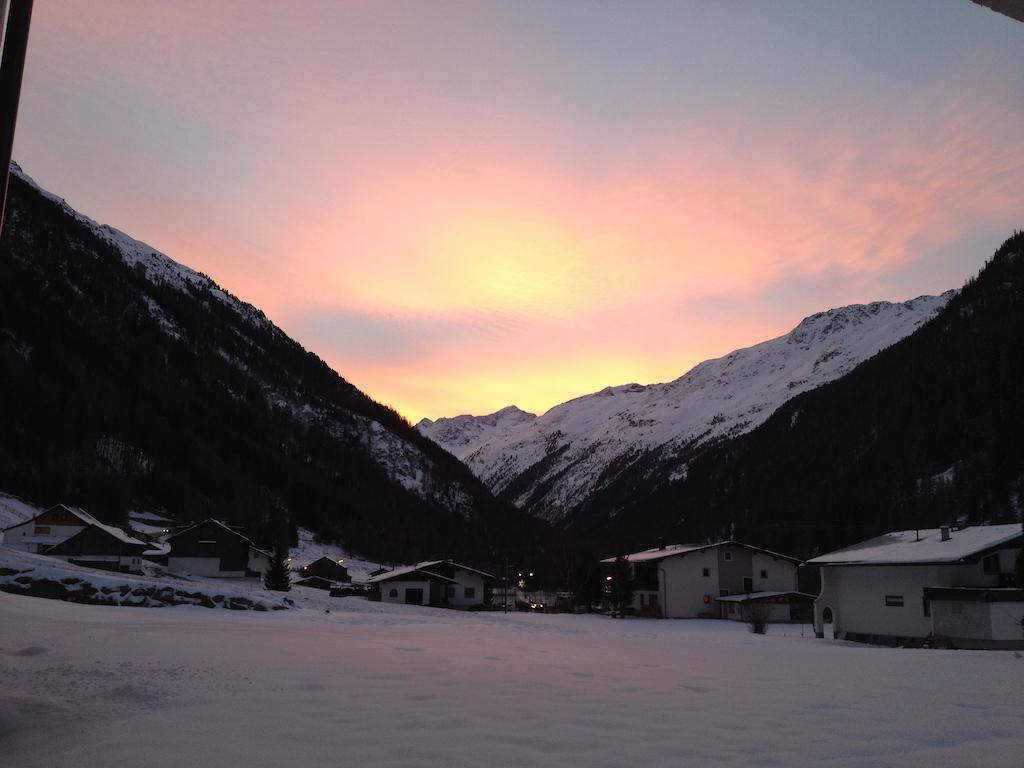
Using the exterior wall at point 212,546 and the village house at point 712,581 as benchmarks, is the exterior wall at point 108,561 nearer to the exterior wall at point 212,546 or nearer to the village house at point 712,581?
the exterior wall at point 212,546

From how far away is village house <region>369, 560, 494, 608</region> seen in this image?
72.3m

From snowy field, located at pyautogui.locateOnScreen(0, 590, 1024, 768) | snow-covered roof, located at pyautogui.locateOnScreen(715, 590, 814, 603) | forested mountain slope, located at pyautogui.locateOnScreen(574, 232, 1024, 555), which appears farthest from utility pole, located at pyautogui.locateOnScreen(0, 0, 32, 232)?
forested mountain slope, located at pyautogui.locateOnScreen(574, 232, 1024, 555)

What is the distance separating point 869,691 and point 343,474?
175 metres

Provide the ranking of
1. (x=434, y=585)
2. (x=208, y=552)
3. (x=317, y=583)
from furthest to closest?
(x=317, y=583)
(x=434, y=585)
(x=208, y=552)

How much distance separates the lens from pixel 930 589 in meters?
36.1

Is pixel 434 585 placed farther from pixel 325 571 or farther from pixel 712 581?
pixel 325 571

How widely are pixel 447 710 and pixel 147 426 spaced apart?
14889cm

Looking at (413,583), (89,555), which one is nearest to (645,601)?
(413,583)

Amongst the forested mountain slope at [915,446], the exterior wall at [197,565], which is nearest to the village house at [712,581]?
the exterior wall at [197,565]

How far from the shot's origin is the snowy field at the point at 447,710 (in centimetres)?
698

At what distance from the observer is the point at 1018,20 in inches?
155

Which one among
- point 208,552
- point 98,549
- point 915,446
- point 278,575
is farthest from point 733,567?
point 915,446

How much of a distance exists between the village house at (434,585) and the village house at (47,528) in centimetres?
2990

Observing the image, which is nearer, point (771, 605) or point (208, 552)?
point (771, 605)
